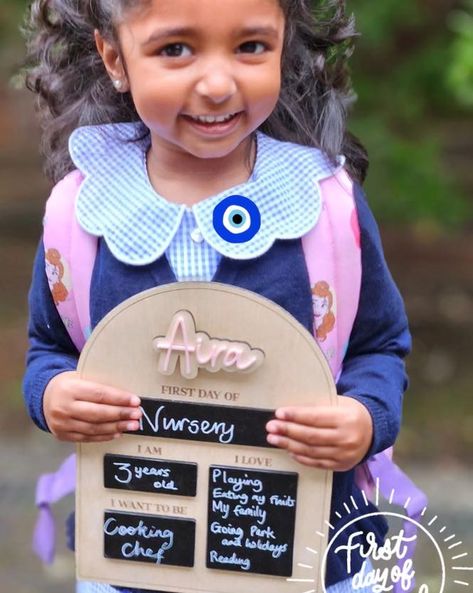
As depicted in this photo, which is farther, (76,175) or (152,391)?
(76,175)

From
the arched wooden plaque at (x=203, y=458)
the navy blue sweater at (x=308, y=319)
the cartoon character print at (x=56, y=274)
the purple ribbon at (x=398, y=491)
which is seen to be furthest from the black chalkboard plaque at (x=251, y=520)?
the cartoon character print at (x=56, y=274)

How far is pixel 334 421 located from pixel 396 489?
33 cm

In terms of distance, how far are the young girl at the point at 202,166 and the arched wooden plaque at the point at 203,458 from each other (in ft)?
0.13

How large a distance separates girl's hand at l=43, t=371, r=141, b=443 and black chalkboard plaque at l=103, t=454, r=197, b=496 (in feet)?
0.17

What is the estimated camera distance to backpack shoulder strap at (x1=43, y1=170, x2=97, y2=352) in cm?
181

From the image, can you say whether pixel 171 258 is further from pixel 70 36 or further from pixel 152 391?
pixel 70 36

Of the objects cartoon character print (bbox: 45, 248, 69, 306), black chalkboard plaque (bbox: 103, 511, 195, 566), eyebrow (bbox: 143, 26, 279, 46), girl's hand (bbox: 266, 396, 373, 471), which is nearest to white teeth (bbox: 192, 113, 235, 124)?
eyebrow (bbox: 143, 26, 279, 46)

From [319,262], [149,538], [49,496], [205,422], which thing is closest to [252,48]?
[319,262]

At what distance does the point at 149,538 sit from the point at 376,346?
492 mm

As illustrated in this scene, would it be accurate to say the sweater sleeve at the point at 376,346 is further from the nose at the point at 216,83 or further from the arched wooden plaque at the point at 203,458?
the nose at the point at 216,83

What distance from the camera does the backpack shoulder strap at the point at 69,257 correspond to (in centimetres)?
181

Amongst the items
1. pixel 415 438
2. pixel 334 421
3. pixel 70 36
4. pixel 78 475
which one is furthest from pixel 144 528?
pixel 415 438

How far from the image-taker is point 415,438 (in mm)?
4414

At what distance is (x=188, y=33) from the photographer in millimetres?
1616
